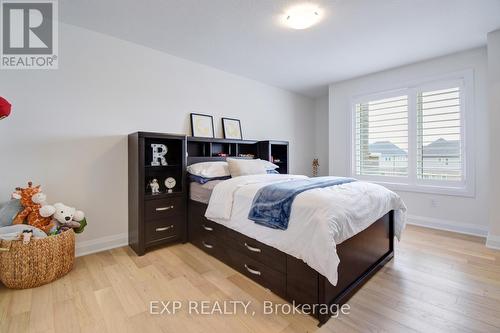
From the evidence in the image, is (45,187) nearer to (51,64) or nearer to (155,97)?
(51,64)

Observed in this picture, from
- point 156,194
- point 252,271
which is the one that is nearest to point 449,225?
point 252,271

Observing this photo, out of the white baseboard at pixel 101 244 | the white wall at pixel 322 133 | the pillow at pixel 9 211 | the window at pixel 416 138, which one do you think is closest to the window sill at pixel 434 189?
the window at pixel 416 138

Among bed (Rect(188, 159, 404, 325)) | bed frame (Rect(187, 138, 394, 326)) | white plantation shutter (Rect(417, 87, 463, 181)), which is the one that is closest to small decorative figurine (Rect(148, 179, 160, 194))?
bed (Rect(188, 159, 404, 325))

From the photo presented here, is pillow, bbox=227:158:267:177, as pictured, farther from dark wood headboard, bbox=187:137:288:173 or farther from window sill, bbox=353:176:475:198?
window sill, bbox=353:176:475:198

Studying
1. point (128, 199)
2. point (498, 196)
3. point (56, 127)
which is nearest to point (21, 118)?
point (56, 127)

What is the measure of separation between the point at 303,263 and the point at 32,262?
213cm

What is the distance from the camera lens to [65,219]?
6.82ft

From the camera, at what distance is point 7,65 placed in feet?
6.95

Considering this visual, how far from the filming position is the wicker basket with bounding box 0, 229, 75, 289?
→ 1.75m

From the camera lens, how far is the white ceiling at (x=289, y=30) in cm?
212

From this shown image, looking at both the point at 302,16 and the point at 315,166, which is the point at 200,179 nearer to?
the point at 302,16

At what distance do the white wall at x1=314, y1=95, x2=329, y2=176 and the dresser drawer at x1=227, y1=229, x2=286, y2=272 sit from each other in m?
3.62

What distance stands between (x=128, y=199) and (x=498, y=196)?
4.41m

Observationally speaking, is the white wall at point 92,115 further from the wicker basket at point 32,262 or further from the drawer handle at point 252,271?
the drawer handle at point 252,271
